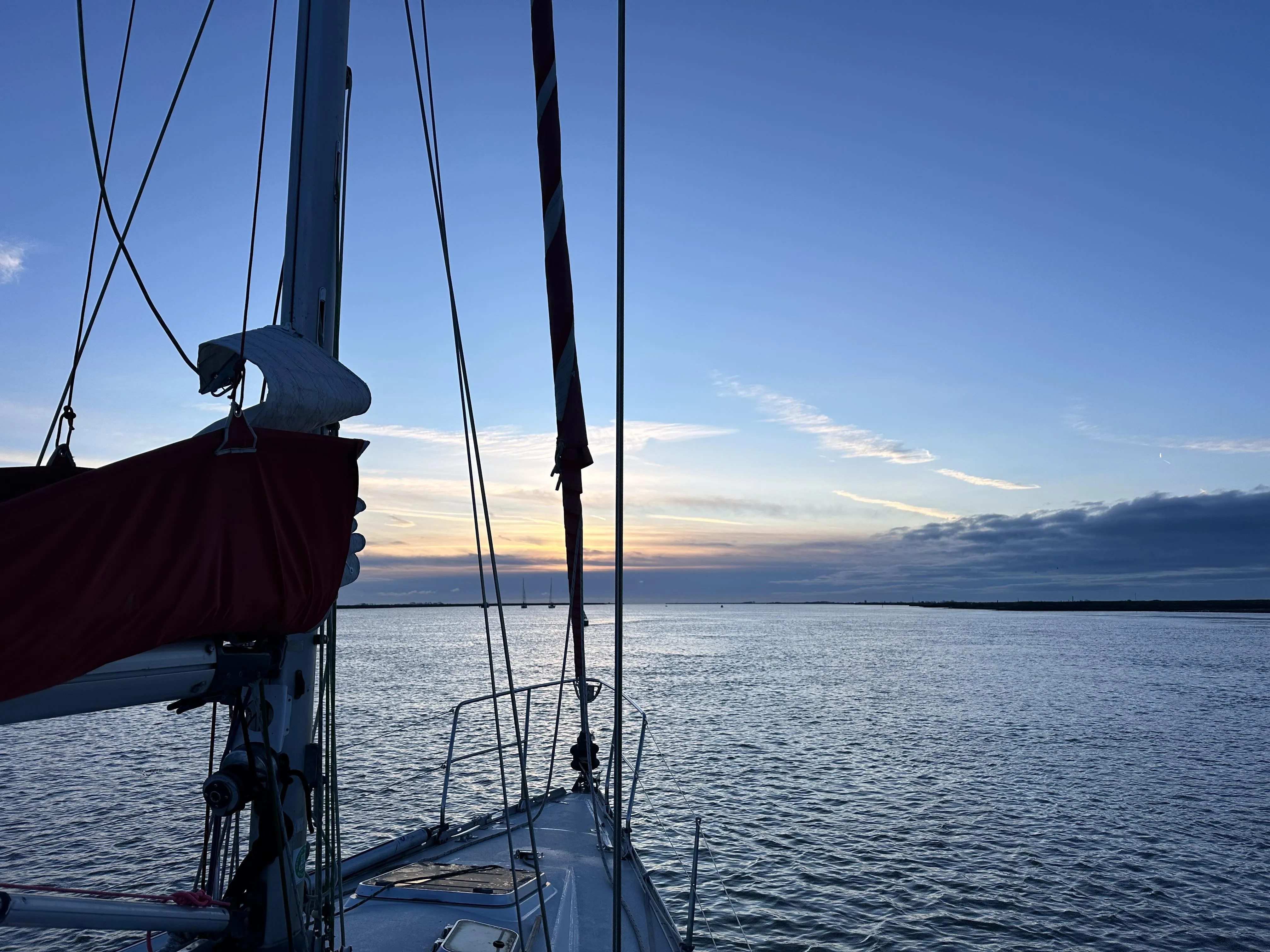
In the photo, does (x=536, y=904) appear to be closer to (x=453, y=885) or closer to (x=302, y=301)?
(x=453, y=885)

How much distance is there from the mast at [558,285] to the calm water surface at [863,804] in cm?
1257

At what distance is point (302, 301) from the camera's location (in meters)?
5.09

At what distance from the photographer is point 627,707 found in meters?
42.4

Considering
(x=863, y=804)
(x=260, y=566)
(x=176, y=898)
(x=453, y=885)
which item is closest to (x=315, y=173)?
(x=260, y=566)

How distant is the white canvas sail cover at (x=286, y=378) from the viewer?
14.0 feet

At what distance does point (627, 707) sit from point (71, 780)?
2550 centimetres

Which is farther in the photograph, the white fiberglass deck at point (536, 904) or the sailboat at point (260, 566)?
the white fiberglass deck at point (536, 904)

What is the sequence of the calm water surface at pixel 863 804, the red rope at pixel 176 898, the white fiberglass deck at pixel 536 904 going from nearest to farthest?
the red rope at pixel 176 898 < the white fiberglass deck at pixel 536 904 < the calm water surface at pixel 863 804

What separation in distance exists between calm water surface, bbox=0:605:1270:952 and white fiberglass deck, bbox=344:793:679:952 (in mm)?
5213

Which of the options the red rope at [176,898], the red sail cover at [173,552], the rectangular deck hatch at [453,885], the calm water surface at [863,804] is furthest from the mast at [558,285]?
the calm water surface at [863,804]

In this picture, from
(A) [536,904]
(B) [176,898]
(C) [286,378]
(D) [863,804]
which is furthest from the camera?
(D) [863,804]

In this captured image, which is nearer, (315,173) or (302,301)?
(302,301)

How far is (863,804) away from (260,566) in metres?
23.4

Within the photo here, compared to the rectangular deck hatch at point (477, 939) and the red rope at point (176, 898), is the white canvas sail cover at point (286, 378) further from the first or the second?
the rectangular deck hatch at point (477, 939)
